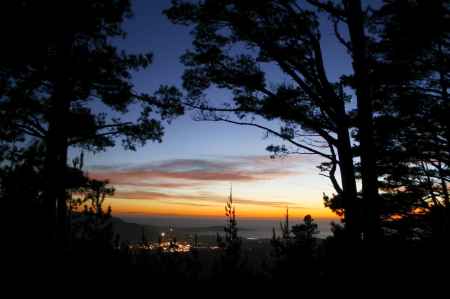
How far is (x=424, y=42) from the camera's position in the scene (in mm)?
12383

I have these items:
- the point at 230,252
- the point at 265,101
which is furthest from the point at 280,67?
the point at 230,252

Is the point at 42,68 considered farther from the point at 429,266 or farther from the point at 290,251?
the point at 429,266

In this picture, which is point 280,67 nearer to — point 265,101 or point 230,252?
point 265,101

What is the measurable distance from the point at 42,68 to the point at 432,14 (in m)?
12.1

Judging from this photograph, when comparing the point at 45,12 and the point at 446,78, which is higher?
the point at 45,12

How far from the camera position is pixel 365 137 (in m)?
8.12

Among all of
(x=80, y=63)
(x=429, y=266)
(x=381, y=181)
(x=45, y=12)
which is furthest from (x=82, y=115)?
(x=381, y=181)

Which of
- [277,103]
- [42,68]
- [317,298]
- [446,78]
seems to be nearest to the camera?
[317,298]

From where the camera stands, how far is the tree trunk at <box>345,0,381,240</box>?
7.81 meters

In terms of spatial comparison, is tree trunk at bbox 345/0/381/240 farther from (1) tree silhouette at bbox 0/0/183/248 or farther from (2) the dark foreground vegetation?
(1) tree silhouette at bbox 0/0/183/248

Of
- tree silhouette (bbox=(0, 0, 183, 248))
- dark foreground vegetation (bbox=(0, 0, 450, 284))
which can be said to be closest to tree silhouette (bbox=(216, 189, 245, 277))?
dark foreground vegetation (bbox=(0, 0, 450, 284))

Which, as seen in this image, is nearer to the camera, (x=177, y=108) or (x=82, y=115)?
(x=177, y=108)

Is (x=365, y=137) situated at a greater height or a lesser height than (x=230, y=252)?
greater

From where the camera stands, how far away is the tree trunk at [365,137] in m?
7.81
